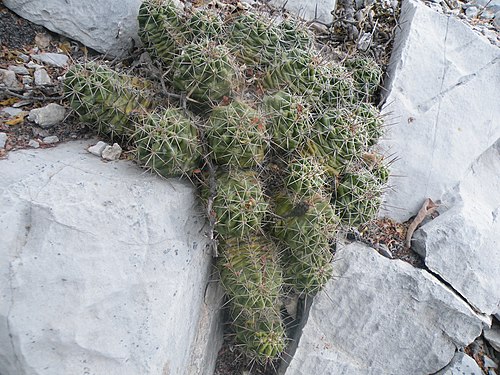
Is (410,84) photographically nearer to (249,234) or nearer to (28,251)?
(249,234)

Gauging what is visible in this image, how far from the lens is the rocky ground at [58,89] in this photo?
Answer: 278 cm

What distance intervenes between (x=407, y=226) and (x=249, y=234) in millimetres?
1390

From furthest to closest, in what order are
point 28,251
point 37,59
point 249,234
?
point 37,59, point 249,234, point 28,251

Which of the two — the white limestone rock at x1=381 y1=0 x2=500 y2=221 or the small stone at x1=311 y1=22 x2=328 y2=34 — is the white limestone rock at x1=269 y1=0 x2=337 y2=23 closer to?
the small stone at x1=311 y1=22 x2=328 y2=34

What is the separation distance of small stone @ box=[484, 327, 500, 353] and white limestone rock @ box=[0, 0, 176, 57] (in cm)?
317

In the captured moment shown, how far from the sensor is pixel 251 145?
2568 mm

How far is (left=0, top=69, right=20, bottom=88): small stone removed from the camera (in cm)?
290

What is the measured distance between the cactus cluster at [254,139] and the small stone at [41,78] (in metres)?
0.43

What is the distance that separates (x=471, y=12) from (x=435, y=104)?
1.43 metres

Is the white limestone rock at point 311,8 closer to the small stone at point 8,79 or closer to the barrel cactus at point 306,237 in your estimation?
the barrel cactus at point 306,237

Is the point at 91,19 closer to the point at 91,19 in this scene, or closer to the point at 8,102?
the point at 91,19

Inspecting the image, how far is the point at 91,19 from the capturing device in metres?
3.22

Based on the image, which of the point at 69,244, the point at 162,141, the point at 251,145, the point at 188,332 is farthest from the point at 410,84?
the point at 69,244

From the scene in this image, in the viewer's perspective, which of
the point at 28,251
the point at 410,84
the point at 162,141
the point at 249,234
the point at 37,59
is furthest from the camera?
the point at 410,84
